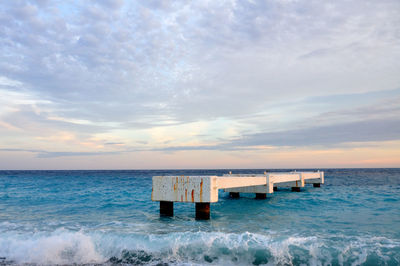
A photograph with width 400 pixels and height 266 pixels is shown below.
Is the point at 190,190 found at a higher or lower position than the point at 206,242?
higher

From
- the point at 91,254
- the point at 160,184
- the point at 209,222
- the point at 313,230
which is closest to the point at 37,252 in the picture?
the point at 91,254

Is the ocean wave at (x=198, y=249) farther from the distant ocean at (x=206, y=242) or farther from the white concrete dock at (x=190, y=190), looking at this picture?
the white concrete dock at (x=190, y=190)

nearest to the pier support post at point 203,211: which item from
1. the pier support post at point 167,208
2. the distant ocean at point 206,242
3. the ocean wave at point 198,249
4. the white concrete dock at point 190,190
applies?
the white concrete dock at point 190,190

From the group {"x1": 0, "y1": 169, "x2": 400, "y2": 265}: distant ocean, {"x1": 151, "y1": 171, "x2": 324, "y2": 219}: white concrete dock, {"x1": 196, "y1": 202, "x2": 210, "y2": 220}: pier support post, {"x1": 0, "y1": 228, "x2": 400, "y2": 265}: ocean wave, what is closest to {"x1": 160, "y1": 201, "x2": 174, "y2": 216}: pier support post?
{"x1": 151, "y1": 171, "x2": 324, "y2": 219}: white concrete dock

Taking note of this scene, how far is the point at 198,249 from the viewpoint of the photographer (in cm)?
871

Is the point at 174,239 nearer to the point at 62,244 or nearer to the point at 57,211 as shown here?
the point at 62,244

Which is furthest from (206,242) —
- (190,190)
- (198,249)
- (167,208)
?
(167,208)

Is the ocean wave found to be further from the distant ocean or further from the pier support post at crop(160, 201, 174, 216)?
the pier support post at crop(160, 201, 174, 216)

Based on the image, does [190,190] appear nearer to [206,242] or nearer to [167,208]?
[167,208]

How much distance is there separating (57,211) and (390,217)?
17.3 meters

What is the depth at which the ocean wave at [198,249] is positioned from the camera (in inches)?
316

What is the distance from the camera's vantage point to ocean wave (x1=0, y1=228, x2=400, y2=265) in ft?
26.4

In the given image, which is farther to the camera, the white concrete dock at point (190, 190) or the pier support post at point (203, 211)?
the pier support post at point (203, 211)

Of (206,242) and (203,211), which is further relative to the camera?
(203,211)
